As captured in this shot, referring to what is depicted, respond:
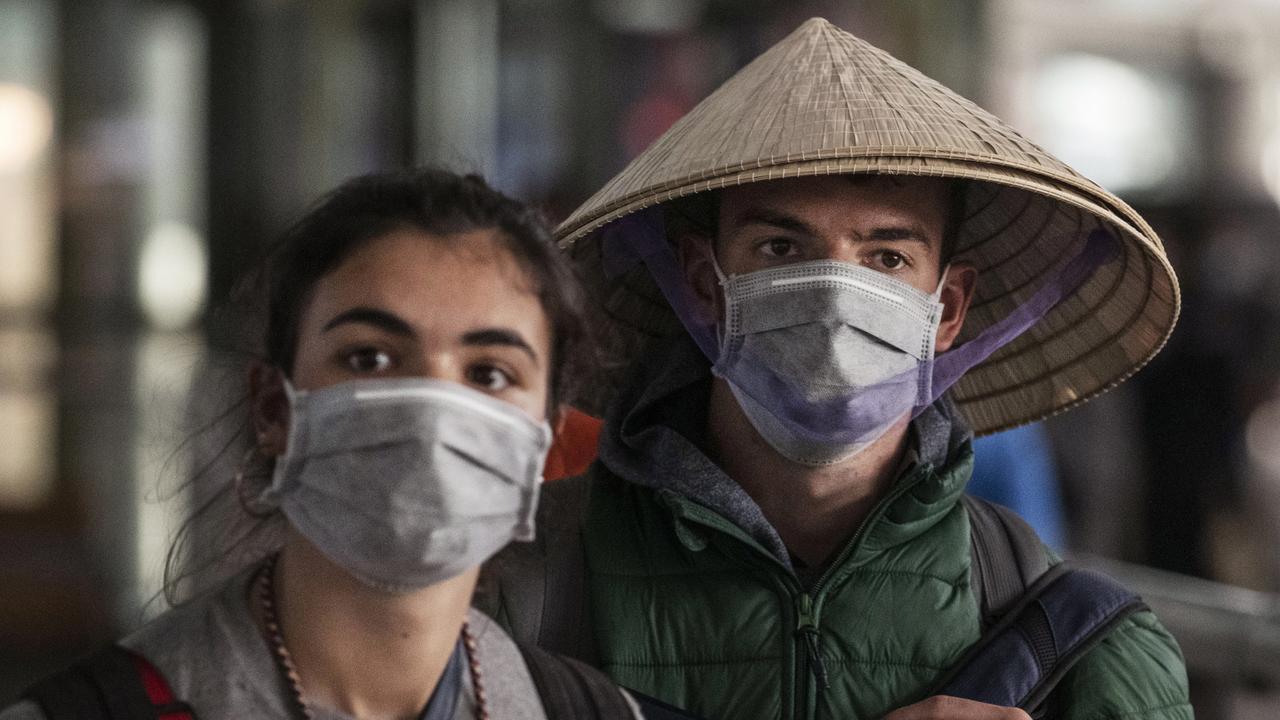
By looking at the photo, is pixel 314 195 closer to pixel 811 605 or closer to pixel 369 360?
pixel 811 605

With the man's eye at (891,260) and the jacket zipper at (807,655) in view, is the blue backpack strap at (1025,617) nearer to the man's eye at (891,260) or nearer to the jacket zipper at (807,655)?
the jacket zipper at (807,655)

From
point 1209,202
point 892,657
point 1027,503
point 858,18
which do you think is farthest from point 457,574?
point 1209,202

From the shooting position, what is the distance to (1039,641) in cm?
238

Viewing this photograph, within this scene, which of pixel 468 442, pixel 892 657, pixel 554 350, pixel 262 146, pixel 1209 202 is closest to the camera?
pixel 468 442

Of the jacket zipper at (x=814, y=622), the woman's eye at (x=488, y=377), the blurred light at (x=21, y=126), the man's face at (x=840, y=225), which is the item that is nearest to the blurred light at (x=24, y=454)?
the blurred light at (x=21, y=126)

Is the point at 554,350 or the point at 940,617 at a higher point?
the point at 554,350

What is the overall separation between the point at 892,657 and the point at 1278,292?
7999 mm

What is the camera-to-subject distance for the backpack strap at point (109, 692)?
178 cm

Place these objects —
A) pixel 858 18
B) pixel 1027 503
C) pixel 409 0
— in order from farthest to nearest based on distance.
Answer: pixel 858 18 < pixel 409 0 < pixel 1027 503

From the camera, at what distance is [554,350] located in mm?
2131

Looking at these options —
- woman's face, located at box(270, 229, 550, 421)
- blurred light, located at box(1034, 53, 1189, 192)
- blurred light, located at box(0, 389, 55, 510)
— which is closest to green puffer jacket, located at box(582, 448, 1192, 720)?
woman's face, located at box(270, 229, 550, 421)

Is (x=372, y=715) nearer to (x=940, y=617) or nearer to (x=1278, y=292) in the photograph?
(x=940, y=617)

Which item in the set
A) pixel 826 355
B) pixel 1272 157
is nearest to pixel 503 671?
pixel 826 355

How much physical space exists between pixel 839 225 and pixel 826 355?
18cm
